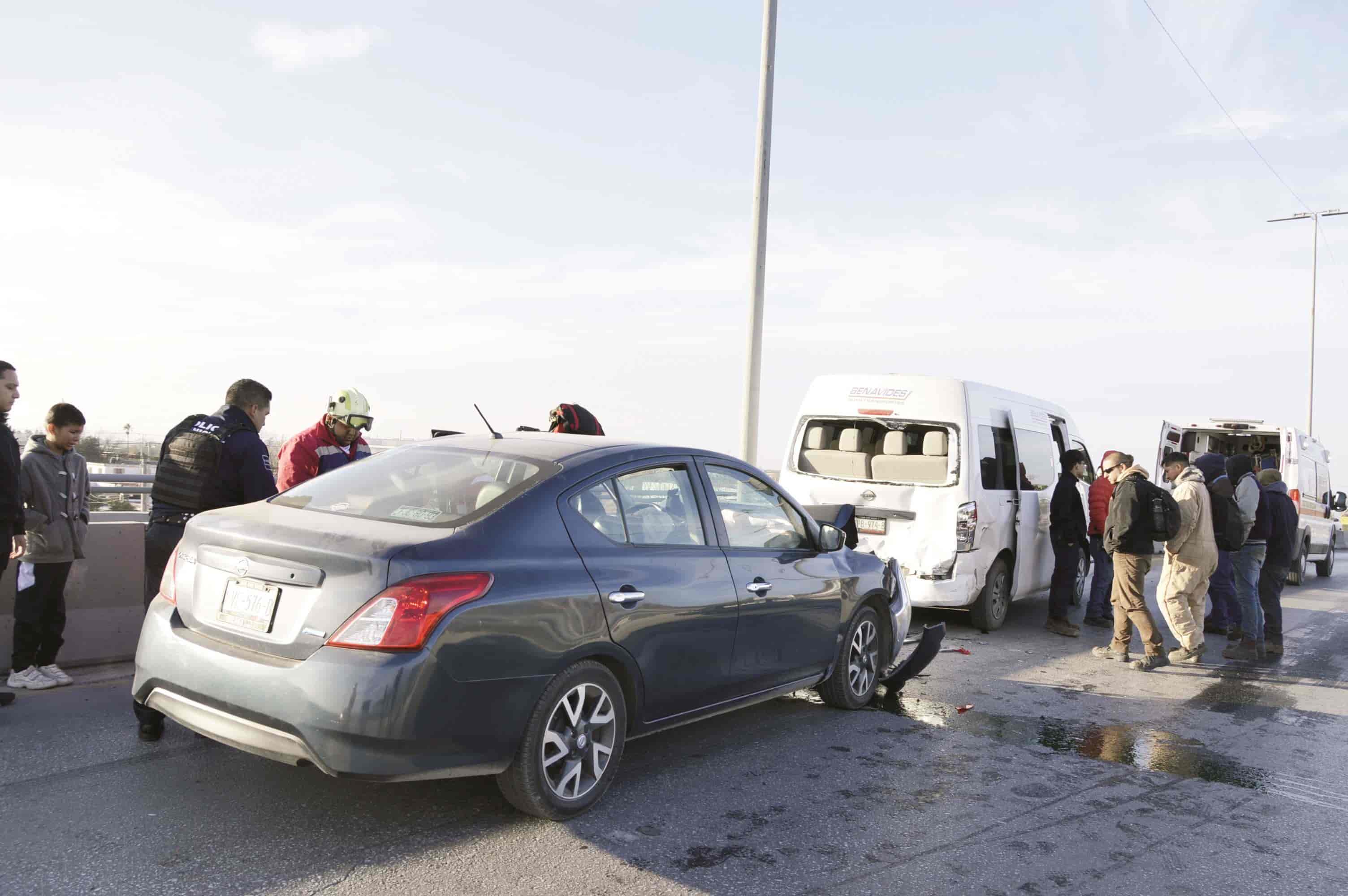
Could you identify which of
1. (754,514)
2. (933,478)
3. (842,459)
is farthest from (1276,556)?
(754,514)

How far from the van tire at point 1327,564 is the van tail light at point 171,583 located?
19.6 m

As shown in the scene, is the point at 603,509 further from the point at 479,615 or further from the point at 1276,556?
the point at 1276,556

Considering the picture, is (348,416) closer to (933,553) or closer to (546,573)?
(546,573)

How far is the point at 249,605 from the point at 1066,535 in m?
8.17

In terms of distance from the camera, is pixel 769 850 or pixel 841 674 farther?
pixel 841 674

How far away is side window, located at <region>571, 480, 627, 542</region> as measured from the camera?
13.9 ft

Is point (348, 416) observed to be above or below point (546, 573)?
above

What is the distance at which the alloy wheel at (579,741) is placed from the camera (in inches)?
156

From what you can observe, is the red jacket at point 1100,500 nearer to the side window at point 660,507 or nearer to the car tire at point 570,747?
the side window at point 660,507

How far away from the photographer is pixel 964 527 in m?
8.82

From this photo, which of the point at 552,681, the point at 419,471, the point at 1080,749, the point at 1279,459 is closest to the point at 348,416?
the point at 419,471

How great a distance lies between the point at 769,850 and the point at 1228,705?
4.54 metres

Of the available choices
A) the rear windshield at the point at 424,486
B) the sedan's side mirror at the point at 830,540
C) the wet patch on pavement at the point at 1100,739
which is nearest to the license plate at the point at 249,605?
the rear windshield at the point at 424,486

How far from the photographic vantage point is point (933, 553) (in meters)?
8.91
